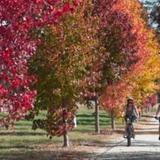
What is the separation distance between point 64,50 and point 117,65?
1042 cm

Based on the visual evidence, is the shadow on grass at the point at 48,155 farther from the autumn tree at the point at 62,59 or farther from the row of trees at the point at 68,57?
the autumn tree at the point at 62,59

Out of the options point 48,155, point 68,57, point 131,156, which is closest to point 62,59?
point 68,57

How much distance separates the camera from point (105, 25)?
92.1 feet

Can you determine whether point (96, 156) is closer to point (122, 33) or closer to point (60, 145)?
point (60, 145)

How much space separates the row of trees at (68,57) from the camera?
9.64 metres

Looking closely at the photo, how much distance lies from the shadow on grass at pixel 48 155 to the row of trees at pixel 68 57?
62.6 inches

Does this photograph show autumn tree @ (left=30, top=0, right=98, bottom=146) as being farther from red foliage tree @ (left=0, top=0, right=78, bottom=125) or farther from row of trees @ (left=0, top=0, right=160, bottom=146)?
red foliage tree @ (left=0, top=0, right=78, bottom=125)

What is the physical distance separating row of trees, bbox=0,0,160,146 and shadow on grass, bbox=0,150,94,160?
62.6 inches

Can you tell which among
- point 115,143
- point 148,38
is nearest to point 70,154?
point 115,143

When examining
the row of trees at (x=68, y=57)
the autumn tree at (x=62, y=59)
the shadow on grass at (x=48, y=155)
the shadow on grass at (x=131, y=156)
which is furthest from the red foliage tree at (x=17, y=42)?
the autumn tree at (x=62, y=59)

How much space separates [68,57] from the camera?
795 inches

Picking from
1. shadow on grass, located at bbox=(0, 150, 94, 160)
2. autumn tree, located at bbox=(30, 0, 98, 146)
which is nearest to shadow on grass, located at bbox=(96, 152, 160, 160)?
shadow on grass, located at bbox=(0, 150, 94, 160)

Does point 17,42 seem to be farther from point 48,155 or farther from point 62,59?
point 62,59

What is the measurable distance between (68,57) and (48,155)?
3.28 meters
